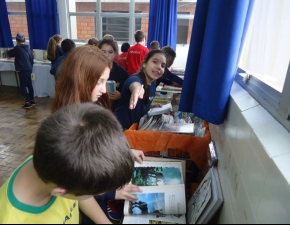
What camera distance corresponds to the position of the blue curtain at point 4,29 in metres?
4.88

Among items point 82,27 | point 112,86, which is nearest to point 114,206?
point 112,86

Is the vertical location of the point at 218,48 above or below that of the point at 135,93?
above

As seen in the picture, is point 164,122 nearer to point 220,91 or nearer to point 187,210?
point 220,91

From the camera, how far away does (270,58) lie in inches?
35.5

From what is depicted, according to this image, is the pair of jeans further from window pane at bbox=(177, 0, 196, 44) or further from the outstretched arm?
the outstretched arm

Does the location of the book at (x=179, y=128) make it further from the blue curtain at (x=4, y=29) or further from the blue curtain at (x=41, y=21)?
the blue curtain at (x=4, y=29)

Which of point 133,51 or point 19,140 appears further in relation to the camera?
point 133,51

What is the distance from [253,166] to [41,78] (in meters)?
4.60

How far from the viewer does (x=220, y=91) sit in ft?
3.02

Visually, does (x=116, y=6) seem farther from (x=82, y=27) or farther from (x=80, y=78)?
(x=80, y=78)

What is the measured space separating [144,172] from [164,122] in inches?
17.5

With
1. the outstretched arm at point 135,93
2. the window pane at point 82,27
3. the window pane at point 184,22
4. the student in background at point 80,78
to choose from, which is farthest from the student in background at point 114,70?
the window pane at point 82,27

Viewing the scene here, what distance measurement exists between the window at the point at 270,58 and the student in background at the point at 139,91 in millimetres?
613

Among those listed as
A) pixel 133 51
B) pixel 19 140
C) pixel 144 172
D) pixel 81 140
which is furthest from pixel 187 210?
pixel 133 51
